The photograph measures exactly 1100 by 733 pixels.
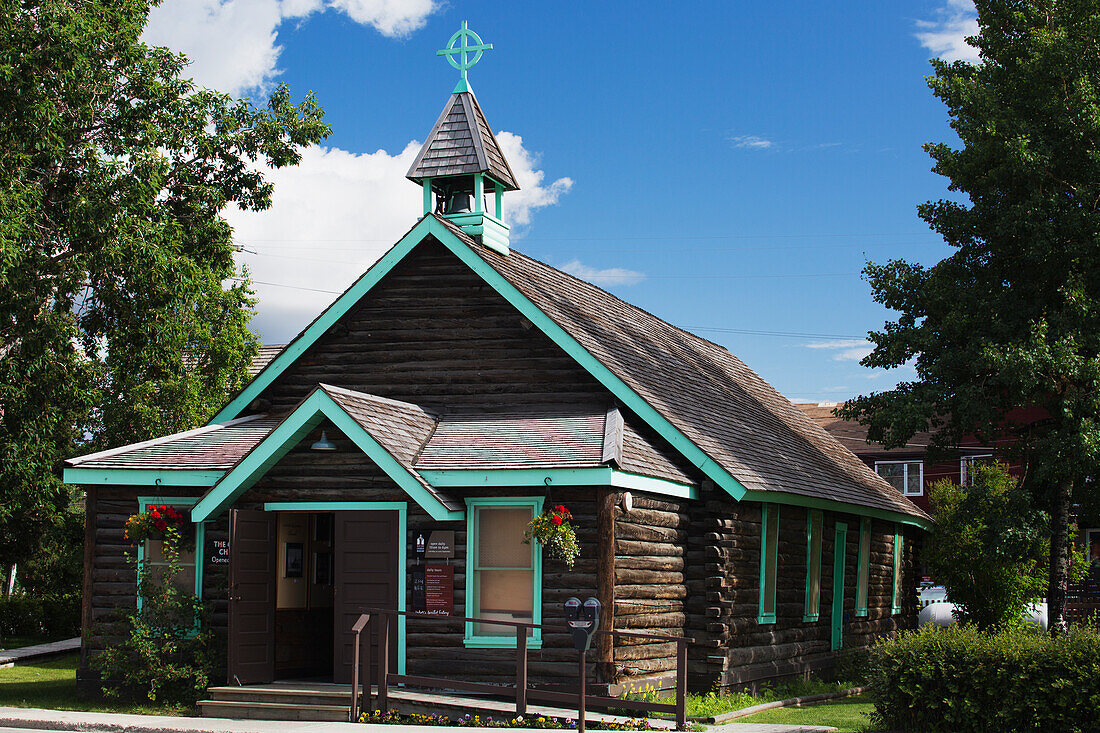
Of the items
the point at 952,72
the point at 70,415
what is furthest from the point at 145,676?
the point at 952,72

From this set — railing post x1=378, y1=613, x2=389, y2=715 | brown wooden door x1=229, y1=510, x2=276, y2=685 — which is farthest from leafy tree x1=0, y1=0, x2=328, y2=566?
railing post x1=378, y1=613, x2=389, y2=715

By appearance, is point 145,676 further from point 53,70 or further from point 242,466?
point 53,70

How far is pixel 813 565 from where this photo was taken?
20062 mm

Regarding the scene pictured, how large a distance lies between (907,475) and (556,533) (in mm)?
31251

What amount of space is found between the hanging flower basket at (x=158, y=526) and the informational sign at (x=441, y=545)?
3.63 metres

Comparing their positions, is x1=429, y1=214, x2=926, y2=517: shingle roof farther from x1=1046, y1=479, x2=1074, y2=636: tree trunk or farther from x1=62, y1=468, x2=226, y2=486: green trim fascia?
x1=62, y1=468, x2=226, y2=486: green trim fascia

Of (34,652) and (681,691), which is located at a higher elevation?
(681,691)

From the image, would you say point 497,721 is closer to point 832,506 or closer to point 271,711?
point 271,711

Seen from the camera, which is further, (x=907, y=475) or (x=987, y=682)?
(x=907, y=475)

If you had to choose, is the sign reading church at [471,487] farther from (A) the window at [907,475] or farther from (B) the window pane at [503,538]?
(A) the window at [907,475]

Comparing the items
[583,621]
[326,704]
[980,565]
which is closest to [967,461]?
[980,565]

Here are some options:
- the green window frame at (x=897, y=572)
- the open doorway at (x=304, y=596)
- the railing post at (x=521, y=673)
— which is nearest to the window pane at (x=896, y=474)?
the green window frame at (x=897, y=572)

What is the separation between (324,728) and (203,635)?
3.38m

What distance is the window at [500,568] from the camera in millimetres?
14484
